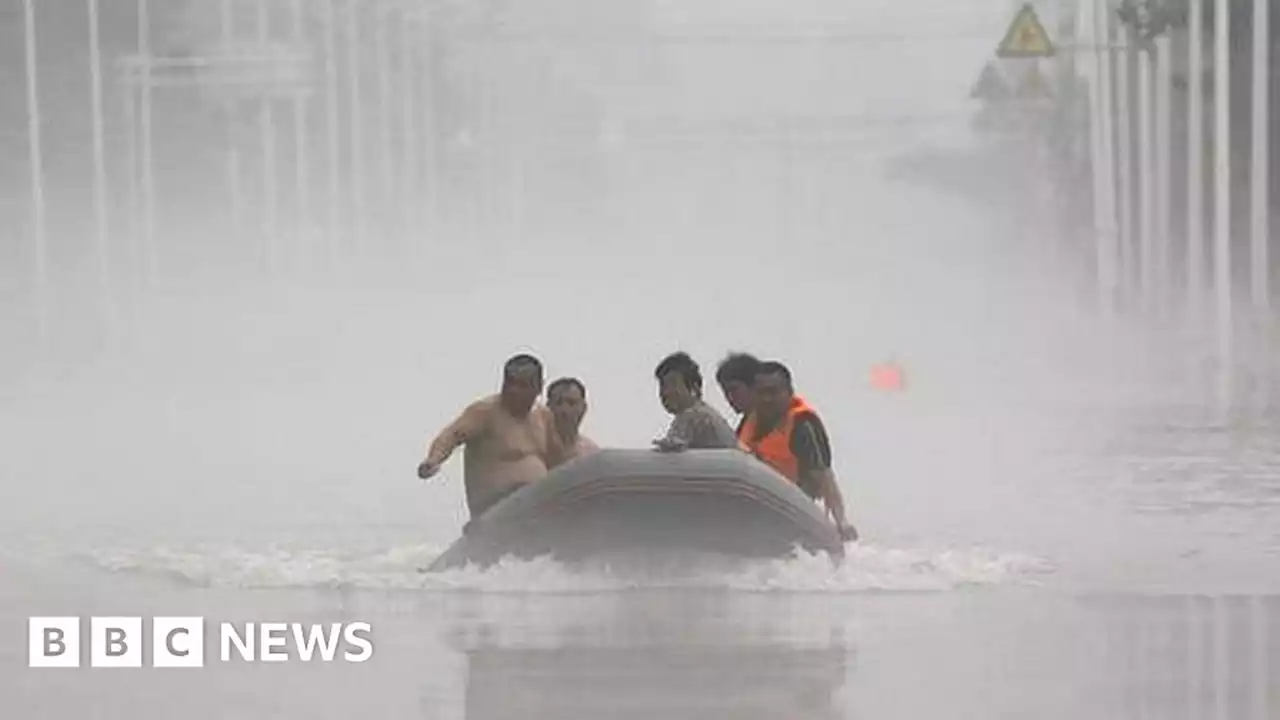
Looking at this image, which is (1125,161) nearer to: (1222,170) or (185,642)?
(1222,170)

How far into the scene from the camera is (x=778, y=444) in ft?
32.6

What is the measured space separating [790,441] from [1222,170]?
860 cm

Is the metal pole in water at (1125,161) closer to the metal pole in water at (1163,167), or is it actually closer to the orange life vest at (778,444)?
the metal pole in water at (1163,167)

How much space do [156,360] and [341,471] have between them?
310cm

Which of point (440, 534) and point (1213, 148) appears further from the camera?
point (1213, 148)

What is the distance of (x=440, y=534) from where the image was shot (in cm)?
1186

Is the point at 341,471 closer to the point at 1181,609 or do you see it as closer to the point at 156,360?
the point at 156,360

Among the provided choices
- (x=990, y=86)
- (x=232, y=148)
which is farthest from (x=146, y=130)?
(x=990, y=86)

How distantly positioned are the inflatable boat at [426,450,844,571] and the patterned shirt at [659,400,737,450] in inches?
2.6

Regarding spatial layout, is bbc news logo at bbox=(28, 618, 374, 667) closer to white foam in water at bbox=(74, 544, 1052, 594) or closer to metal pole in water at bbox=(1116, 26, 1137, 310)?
white foam in water at bbox=(74, 544, 1052, 594)

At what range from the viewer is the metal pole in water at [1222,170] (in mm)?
17453

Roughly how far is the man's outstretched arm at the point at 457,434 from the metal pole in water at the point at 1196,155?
28.0 ft

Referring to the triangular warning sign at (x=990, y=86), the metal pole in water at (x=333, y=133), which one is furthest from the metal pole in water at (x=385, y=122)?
the triangular warning sign at (x=990, y=86)

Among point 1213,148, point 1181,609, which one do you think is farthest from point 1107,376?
point 1181,609
